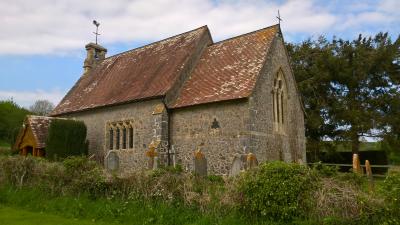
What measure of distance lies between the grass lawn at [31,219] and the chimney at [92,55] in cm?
2008

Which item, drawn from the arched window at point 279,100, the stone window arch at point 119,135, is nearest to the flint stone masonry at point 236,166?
the arched window at point 279,100

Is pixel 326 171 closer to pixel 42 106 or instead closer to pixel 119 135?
pixel 119 135

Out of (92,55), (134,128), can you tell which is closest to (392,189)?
(134,128)

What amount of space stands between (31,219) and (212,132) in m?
9.47

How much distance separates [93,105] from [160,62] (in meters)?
4.93

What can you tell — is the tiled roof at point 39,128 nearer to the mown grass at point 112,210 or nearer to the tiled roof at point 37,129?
the tiled roof at point 37,129

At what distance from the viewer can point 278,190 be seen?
8.07 m

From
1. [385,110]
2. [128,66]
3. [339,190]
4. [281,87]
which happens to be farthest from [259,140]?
[385,110]

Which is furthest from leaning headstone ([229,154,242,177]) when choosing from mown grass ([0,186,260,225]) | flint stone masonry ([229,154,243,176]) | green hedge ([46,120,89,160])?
green hedge ([46,120,89,160])

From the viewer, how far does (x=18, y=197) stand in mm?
13141

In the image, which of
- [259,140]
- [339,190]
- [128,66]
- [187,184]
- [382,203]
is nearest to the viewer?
[382,203]

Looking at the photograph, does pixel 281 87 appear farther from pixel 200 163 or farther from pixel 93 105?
pixel 93 105

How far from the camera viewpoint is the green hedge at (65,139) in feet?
68.5

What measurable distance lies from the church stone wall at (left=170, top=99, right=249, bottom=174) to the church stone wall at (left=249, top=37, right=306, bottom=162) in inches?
23.1
